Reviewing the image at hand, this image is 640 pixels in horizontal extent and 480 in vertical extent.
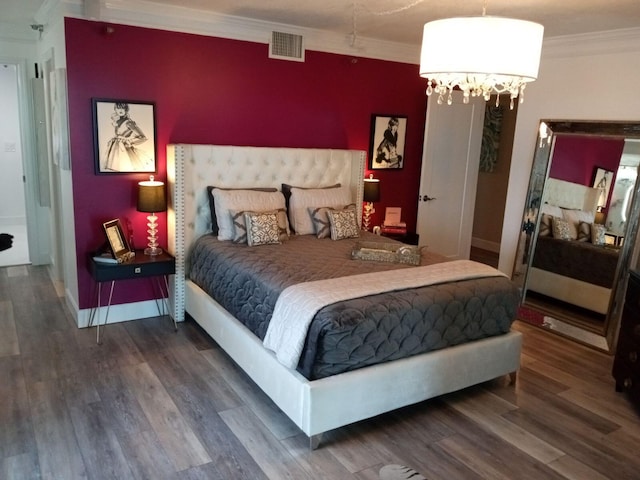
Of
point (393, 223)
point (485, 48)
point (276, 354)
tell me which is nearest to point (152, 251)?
point (276, 354)

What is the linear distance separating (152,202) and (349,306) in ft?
6.52

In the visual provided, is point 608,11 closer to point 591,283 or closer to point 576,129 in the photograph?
point 576,129

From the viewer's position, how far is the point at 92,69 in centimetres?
370

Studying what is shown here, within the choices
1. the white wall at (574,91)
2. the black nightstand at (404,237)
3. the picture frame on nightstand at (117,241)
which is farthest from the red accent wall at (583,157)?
the picture frame on nightstand at (117,241)

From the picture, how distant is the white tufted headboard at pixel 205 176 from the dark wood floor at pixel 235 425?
0.81 metres

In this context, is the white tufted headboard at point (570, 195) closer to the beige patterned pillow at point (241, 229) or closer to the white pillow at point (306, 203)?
the white pillow at point (306, 203)

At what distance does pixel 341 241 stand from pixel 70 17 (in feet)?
8.42

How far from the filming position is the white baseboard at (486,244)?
7.11 m

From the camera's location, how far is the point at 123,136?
3.87 metres

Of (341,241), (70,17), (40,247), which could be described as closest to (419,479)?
(341,241)

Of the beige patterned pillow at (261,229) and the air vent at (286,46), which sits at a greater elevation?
the air vent at (286,46)

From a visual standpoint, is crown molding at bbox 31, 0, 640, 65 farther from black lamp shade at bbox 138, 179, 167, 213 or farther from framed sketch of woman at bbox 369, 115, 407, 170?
black lamp shade at bbox 138, 179, 167, 213

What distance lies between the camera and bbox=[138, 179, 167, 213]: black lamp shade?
383cm

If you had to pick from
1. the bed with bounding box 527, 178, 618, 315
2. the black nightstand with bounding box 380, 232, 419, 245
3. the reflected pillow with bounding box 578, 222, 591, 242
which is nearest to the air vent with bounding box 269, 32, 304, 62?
the black nightstand with bounding box 380, 232, 419, 245
